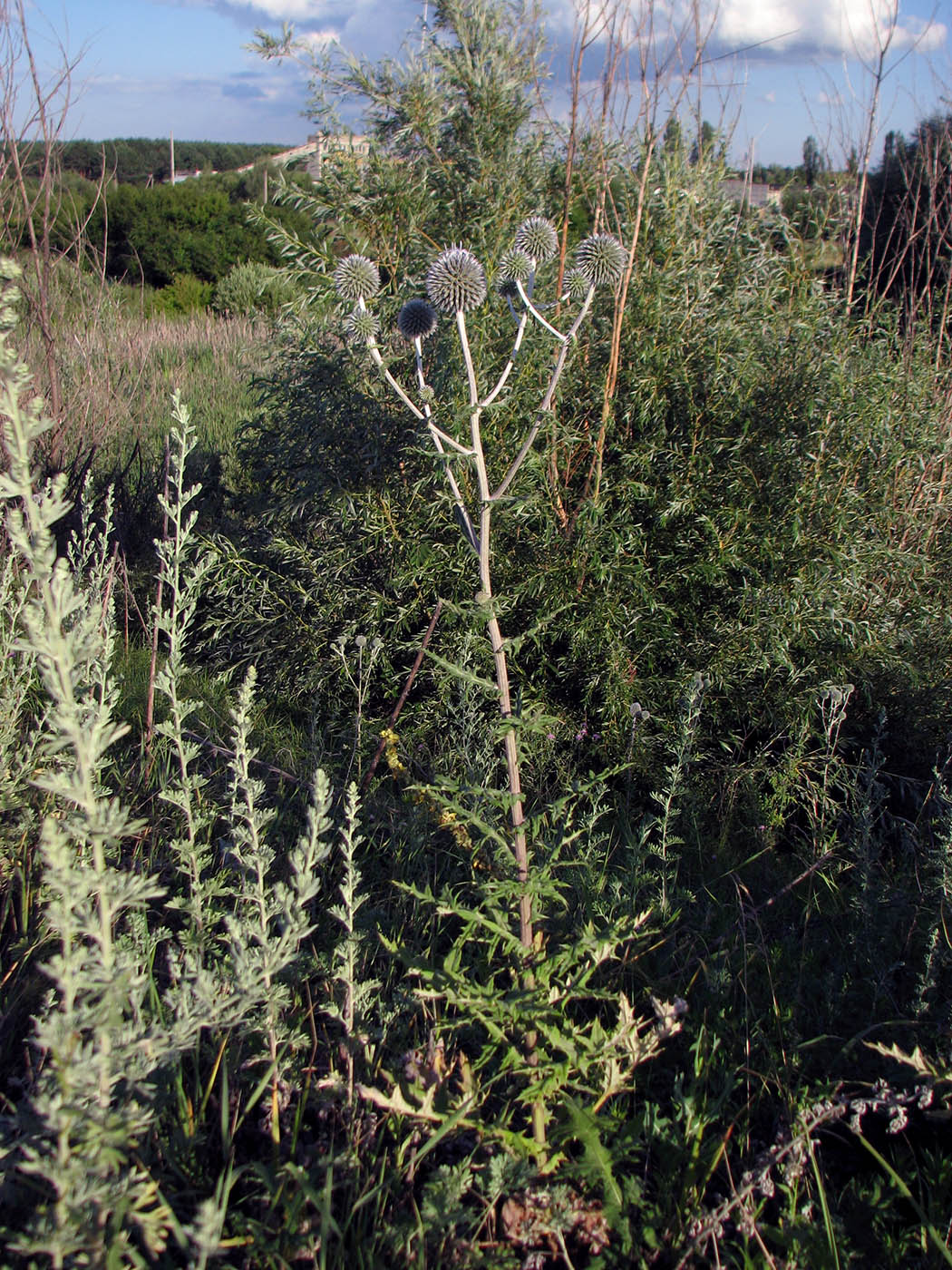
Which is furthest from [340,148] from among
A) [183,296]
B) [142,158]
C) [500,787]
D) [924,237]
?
[142,158]

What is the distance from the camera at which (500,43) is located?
4.06m

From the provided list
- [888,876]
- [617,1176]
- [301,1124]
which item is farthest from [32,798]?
[888,876]

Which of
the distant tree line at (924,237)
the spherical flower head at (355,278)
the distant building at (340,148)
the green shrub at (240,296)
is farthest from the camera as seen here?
the green shrub at (240,296)

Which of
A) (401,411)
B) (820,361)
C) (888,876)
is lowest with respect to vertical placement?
(888,876)

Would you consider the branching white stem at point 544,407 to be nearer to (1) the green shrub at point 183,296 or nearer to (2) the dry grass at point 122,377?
(2) the dry grass at point 122,377

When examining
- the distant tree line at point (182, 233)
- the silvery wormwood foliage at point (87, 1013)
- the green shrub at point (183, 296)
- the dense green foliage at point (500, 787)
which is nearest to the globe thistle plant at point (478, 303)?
the dense green foliage at point (500, 787)

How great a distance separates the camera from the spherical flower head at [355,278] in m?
2.75

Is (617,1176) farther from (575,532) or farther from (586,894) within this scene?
(575,532)

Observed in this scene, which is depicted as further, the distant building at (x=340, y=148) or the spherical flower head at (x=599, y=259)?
the distant building at (x=340, y=148)

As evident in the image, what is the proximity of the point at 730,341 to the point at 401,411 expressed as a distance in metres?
1.43

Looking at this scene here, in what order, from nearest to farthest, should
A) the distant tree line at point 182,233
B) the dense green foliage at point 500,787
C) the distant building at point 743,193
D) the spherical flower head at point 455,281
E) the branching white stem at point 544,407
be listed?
the dense green foliage at point 500,787, the branching white stem at point 544,407, the spherical flower head at point 455,281, the distant building at point 743,193, the distant tree line at point 182,233

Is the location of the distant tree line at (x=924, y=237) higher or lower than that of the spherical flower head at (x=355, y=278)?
higher

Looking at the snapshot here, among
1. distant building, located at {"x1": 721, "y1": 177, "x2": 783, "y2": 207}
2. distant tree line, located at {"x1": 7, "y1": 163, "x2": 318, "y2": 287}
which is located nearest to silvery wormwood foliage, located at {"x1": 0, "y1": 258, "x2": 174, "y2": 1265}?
distant building, located at {"x1": 721, "y1": 177, "x2": 783, "y2": 207}

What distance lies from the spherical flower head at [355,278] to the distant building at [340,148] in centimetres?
140
